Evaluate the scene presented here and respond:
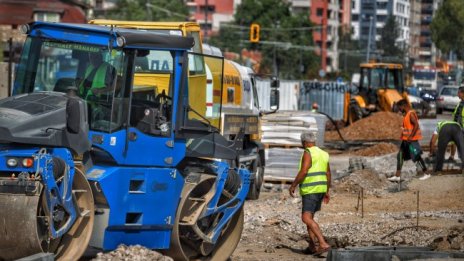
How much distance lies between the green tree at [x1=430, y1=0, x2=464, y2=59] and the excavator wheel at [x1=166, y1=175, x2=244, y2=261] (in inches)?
2342

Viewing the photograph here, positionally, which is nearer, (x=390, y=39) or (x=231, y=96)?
(x=231, y=96)

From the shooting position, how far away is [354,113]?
47906mm

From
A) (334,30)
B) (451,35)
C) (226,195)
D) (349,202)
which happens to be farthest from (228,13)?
(226,195)

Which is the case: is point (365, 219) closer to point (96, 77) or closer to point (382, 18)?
point (96, 77)

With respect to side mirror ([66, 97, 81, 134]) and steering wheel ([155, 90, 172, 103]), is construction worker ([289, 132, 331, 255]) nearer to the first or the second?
steering wheel ([155, 90, 172, 103])

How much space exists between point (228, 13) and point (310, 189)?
11629 cm

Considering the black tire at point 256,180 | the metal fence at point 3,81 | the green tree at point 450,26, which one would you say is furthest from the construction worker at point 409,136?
the green tree at point 450,26

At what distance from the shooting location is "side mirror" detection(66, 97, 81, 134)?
1124 cm

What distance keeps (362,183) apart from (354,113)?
79.4 feet

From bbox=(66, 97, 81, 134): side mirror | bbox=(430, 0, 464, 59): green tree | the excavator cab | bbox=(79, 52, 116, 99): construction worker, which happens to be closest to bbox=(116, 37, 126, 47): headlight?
bbox=(79, 52, 116, 99): construction worker

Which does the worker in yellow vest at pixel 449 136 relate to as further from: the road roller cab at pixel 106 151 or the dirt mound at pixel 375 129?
the dirt mound at pixel 375 129

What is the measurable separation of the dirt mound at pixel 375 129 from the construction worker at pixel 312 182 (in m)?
25.5

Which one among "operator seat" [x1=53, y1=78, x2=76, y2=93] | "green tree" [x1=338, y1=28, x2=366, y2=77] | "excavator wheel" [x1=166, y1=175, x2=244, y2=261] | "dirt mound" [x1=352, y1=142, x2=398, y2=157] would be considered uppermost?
"operator seat" [x1=53, y1=78, x2=76, y2=93]

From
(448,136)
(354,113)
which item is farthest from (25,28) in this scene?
(354,113)
